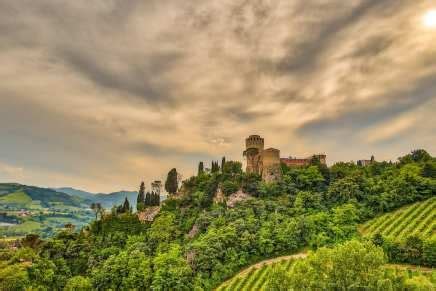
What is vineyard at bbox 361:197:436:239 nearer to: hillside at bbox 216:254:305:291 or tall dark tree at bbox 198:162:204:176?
hillside at bbox 216:254:305:291

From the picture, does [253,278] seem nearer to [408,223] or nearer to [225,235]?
[225,235]

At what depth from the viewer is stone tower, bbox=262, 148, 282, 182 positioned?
333 feet

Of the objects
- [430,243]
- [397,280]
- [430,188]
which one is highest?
[430,188]

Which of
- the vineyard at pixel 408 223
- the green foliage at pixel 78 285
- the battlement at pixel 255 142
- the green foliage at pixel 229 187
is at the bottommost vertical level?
the green foliage at pixel 78 285

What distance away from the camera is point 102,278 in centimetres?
7019

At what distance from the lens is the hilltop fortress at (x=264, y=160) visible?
102250mm

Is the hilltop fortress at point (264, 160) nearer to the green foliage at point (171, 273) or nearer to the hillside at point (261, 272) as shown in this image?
the hillside at point (261, 272)

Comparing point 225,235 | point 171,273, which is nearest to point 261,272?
point 225,235

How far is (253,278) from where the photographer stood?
63562 millimetres

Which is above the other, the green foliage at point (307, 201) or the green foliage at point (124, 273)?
the green foliage at point (307, 201)

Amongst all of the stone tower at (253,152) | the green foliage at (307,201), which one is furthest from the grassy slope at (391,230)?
the stone tower at (253,152)

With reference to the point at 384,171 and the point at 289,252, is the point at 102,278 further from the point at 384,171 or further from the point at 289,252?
the point at 384,171

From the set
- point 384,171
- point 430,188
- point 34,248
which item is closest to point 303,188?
point 384,171

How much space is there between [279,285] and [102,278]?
43.3 metres
